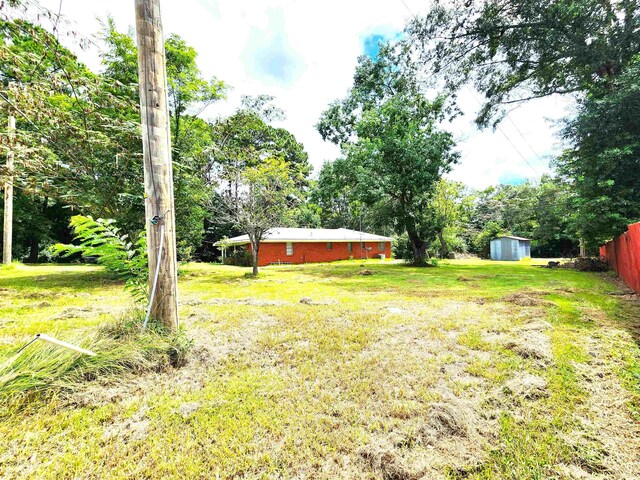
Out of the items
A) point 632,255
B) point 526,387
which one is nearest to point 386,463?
point 526,387

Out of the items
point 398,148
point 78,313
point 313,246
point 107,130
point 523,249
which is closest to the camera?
point 78,313

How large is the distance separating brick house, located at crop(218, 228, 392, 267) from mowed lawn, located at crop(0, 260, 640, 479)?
15879mm

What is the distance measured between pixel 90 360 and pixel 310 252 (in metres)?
20.8

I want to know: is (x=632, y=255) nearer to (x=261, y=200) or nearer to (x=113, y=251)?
(x=113, y=251)

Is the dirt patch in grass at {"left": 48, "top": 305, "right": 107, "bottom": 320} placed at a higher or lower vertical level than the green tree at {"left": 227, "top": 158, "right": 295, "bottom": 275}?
lower

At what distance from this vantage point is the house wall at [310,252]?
21.5 metres

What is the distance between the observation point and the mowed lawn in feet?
5.85

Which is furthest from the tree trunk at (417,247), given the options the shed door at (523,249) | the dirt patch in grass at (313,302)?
the shed door at (523,249)

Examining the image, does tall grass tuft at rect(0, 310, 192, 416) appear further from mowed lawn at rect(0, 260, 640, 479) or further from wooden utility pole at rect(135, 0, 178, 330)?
wooden utility pole at rect(135, 0, 178, 330)

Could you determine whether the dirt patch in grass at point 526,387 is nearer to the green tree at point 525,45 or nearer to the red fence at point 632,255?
the red fence at point 632,255

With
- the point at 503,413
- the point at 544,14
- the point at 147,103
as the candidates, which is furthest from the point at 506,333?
the point at 544,14

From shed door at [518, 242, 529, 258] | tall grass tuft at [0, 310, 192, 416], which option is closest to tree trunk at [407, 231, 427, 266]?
shed door at [518, 242, 529, 258]

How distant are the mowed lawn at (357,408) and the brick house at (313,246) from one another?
52.1 feet

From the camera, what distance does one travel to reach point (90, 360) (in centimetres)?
276
